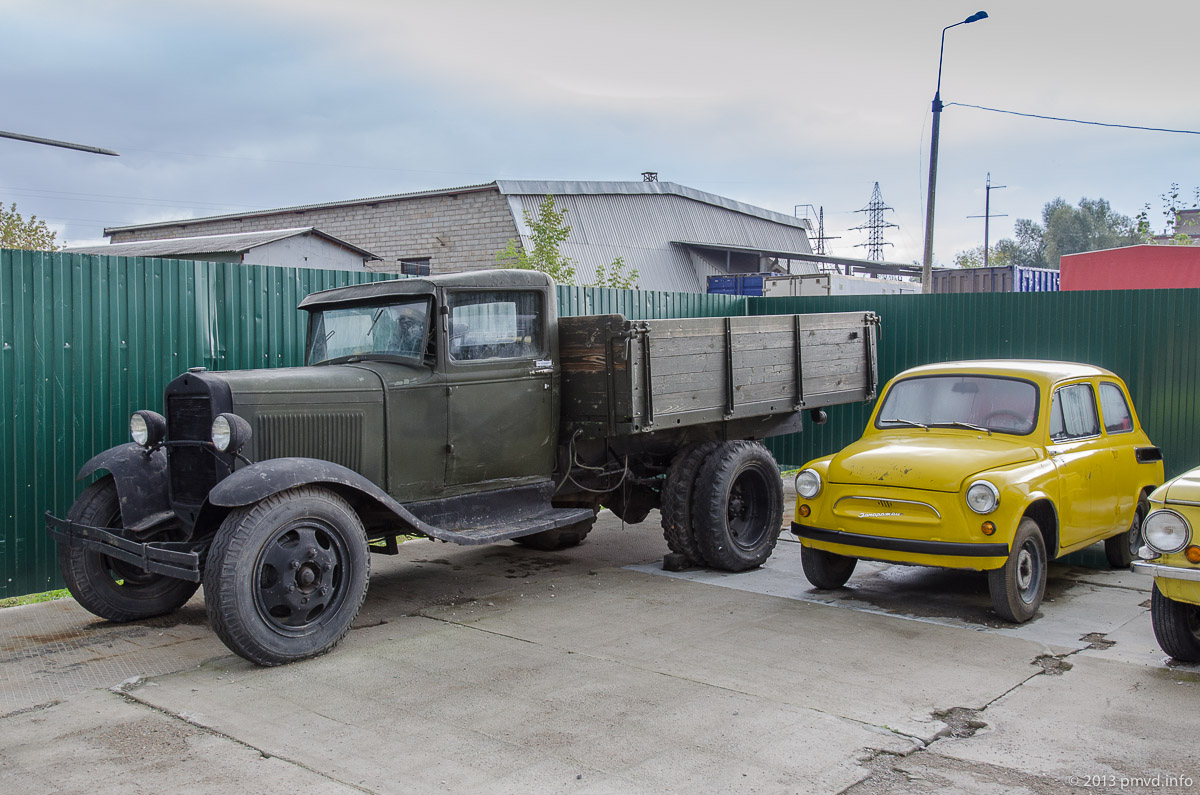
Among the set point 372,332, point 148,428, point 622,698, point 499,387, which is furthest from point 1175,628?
point 148,428

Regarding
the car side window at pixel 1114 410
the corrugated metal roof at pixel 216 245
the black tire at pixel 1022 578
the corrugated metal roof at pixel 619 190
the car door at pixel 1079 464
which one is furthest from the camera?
the corrugated metal roof at pixel 619 190

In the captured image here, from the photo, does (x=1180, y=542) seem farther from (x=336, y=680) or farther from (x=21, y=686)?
(x=21, y=686)

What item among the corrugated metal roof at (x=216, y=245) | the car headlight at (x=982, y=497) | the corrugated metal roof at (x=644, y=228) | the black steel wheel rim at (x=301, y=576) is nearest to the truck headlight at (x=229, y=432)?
the black steel wheel rim at (x=301, y=576)

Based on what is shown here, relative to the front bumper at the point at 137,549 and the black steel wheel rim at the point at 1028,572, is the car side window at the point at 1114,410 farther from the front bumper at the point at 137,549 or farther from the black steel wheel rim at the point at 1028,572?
the front bumper at the point at 137,549

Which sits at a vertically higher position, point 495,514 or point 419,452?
point 419,452

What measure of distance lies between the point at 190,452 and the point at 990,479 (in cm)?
490

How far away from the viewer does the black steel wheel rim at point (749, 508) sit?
792cm

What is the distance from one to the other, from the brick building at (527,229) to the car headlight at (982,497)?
659 inches

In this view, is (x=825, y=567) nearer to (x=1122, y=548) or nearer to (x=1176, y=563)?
(x=1176, y=563)

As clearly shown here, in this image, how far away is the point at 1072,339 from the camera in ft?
31.2

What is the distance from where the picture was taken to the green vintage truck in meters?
5.29

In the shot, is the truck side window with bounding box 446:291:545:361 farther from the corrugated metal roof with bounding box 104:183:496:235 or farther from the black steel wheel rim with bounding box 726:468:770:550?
the corrugated metal roof with bounding box 104:183:496:235

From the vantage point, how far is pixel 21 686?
4.98 metres

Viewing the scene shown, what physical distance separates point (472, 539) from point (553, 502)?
55.7 inches
